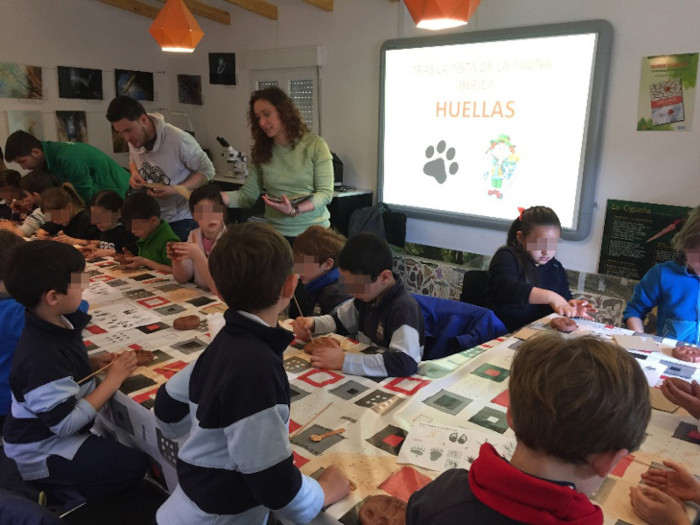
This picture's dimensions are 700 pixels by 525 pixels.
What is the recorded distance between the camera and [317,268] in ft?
7.48

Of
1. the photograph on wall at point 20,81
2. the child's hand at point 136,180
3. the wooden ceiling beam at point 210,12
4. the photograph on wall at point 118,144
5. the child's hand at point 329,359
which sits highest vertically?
the wooden ceiling beam at point 210,12

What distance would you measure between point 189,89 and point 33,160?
9.21ft

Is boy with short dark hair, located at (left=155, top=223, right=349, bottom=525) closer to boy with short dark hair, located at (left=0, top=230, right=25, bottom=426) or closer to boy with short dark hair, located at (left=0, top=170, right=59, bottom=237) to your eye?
boy with short dark hair, located at (left=0, top=230, right=25, bottom=426)

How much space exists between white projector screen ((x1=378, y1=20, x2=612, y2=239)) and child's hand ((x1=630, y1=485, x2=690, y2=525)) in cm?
281

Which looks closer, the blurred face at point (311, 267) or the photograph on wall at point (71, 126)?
the blurred face at point (311, 267)

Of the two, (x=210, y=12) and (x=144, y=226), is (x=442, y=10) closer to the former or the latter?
(x=144, y=226)

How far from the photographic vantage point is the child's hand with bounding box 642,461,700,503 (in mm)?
1071

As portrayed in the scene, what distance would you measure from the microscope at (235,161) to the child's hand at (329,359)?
169 inches

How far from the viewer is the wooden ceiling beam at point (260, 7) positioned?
4887 millimetres

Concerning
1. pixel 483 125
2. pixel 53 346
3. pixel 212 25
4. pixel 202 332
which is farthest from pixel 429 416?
pixel 212 25

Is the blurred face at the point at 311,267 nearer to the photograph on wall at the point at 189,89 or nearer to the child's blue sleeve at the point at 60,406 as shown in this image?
the child's blue sleeve at the point at 60,406

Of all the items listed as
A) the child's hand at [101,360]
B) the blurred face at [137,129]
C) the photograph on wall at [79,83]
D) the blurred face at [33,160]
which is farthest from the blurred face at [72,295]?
the photograph on wall at [79,83]

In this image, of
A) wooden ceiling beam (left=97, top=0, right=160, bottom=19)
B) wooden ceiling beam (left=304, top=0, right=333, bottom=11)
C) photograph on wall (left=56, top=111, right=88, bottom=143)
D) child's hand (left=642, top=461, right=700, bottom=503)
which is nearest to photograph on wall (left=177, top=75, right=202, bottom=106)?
wooden ceiling beam (left=97, top=0, right=160, bottom=19)

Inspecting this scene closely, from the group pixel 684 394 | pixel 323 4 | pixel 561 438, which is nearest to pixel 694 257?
pixel 684 394
